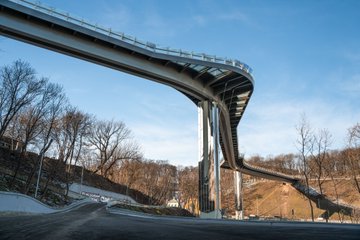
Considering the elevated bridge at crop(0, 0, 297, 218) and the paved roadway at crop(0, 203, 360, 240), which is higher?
the elevated bridge at crop(0, 0, 297, 218)

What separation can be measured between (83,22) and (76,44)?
2085 mm

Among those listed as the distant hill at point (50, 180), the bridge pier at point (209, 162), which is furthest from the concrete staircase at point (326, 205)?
the bridge pier at point (209, 162)

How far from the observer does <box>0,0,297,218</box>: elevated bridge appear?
25859mm

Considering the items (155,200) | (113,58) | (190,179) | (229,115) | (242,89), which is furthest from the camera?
(190,179)

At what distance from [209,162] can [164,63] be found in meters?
11.2

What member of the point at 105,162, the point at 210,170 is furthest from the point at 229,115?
the point at 105,162

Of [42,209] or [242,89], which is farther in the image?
[242,89]

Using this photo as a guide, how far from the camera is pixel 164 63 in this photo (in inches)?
1264

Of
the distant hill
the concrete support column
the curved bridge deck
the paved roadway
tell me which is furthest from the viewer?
the concrete support column

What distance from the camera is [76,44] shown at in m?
27.8

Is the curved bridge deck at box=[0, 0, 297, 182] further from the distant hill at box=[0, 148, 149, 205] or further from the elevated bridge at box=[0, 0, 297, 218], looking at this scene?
the distant hill at box=[0, 148, 149, 205]

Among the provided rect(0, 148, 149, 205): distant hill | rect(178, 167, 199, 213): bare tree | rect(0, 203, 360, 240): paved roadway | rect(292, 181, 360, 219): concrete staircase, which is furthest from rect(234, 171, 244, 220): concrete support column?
rect(0, 203, 360, 240): paved roadway

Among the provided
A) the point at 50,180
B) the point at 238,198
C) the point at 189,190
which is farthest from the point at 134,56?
the point at 238,198

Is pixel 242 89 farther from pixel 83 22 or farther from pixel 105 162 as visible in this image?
pixel 105 162
